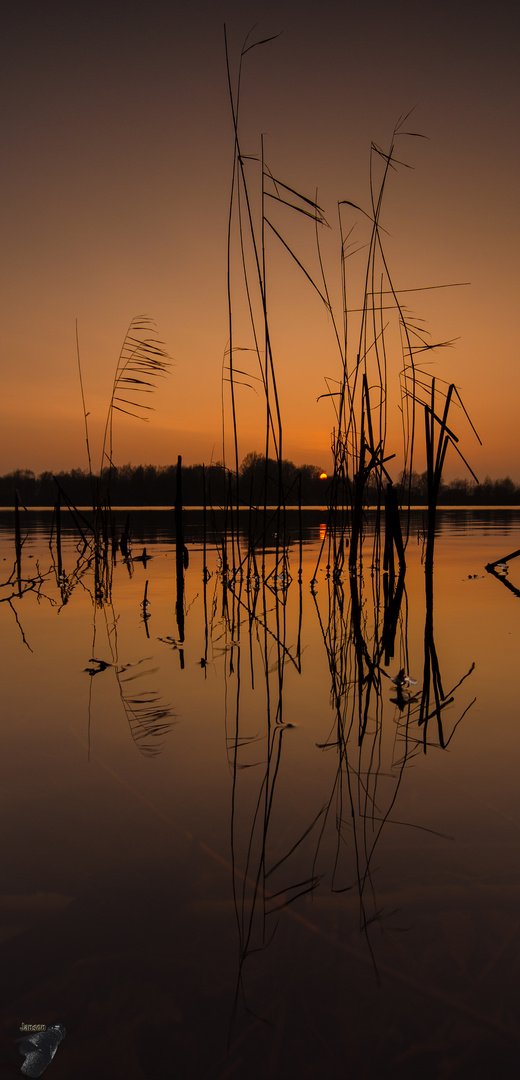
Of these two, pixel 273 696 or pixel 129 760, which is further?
pixel 273 696

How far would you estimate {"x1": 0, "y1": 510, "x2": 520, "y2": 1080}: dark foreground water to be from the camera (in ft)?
1.94

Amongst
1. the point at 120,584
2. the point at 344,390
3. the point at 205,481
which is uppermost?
the point at 344,390

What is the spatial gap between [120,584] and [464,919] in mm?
4065

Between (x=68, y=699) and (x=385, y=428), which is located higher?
(x=385, y=428)

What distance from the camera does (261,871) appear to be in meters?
0.84

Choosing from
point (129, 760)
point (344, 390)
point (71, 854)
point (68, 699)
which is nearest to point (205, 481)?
point (344, 390)

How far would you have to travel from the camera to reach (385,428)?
12.2ft

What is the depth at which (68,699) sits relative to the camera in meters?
1.64

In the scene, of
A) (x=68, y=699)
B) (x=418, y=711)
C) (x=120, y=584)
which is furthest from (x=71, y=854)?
(x=120, y=584)

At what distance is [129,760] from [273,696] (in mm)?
530

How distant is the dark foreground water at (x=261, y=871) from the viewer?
1.94 ft

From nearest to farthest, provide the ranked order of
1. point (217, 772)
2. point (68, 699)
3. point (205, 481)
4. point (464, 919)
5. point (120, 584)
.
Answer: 1. point (464, 919)
2. point (217, 772)
3. point (68, 699)
4. point (120, 584)
5. point (205, 481)

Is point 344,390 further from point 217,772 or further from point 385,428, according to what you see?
point 217,772

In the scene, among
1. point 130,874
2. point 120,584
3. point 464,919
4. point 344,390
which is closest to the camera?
point 464,919
